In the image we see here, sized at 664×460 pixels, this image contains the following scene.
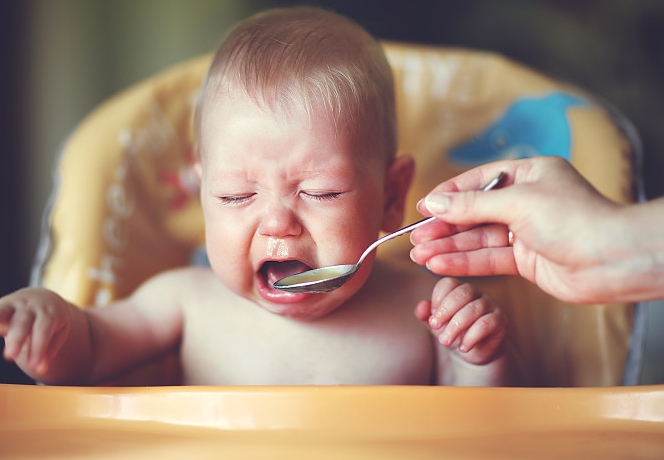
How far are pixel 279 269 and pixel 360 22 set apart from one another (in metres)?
1.40

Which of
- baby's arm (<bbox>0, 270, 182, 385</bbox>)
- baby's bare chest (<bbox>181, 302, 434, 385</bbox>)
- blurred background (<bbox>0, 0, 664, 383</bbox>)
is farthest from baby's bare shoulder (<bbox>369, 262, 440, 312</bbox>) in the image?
blurred background (<bbox>0, 0, 664, 383</bbox>)

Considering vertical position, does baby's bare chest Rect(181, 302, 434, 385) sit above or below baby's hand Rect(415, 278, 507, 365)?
below

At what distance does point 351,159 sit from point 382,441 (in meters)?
0.34

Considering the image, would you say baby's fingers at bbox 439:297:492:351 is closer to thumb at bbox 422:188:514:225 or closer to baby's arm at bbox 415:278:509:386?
baby's arm at bbox 415:278:509:386

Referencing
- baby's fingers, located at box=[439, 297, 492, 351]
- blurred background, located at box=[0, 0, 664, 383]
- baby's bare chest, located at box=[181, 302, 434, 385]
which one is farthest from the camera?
blurred background, located at box=[0, 0, 664, 383]

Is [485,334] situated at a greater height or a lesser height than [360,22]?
lesser

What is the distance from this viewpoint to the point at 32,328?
739 millimetres

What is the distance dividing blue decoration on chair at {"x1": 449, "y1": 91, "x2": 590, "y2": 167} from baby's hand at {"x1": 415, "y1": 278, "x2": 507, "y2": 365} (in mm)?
452

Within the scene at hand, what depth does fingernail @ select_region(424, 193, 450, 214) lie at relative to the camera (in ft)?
2.12

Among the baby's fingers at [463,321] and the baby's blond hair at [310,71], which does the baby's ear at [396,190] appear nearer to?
the baby's blond hair at [310,71]

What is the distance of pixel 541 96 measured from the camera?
1.28 m

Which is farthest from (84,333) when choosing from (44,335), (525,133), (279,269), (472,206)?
(525,133)

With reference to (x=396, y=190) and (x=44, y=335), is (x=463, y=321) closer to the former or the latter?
(x=396, y=190)

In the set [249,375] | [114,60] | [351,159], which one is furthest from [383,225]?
[114,60]
